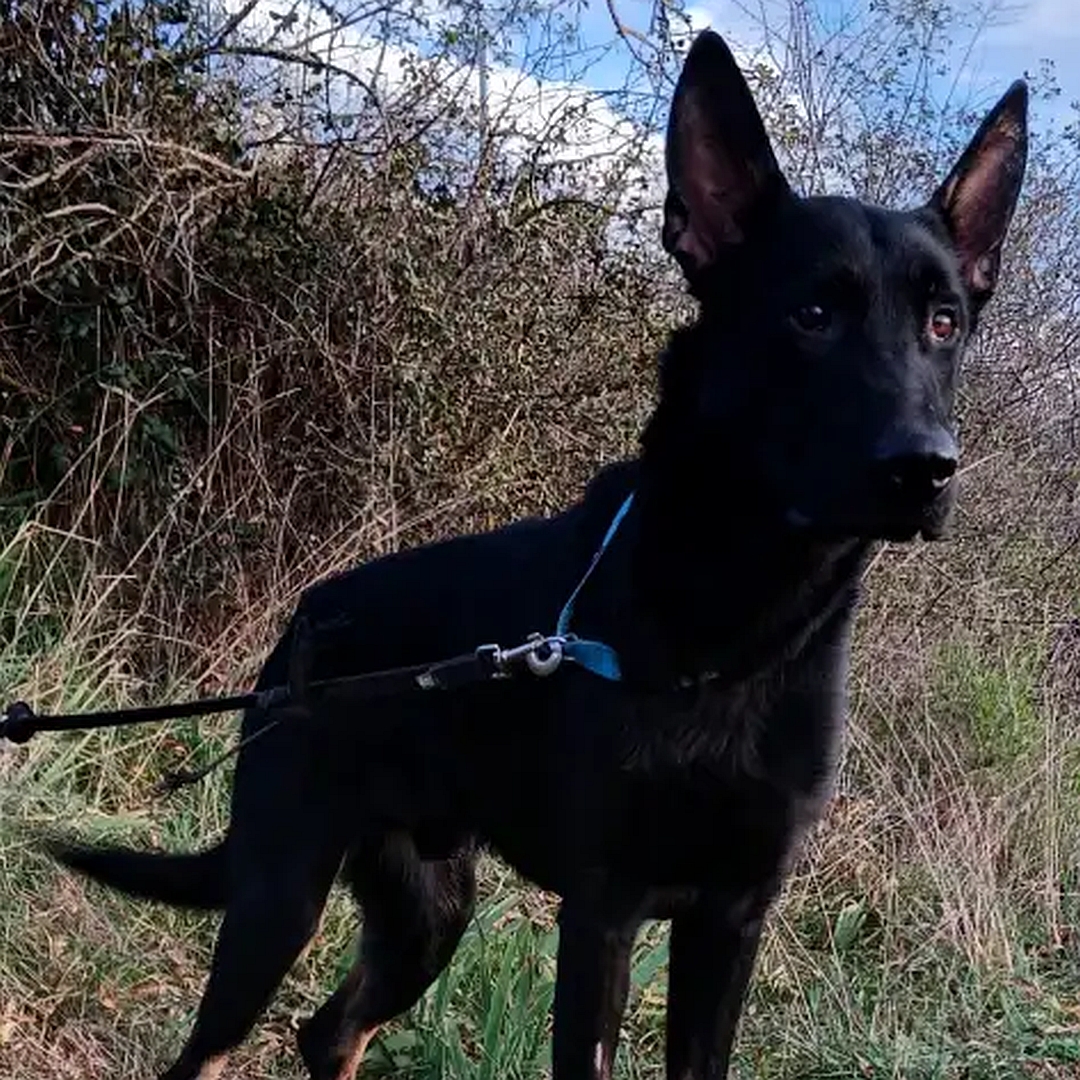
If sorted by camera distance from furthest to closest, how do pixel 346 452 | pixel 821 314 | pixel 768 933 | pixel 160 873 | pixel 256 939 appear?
pixel 346 452 → pixel 768 933 → pixel 160 873 → pixel 256 939 → pixel 821 314

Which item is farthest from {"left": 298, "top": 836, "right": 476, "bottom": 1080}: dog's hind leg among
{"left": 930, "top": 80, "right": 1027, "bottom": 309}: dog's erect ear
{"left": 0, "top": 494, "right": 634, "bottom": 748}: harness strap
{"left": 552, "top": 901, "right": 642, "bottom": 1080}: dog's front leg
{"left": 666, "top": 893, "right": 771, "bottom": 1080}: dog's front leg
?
{"left": 930, "top": 80, "right": 1027, "bottom": 309}: dog's erect ear

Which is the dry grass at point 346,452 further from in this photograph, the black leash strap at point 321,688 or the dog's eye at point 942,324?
the dog's eye at point 942,324

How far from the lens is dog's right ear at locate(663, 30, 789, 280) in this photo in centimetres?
258

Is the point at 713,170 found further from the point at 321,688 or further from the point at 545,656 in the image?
the point at 321,688

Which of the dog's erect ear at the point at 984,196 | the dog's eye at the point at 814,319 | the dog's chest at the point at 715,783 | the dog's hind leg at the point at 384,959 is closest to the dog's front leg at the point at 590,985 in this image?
the dog's chest at the point at 715,783

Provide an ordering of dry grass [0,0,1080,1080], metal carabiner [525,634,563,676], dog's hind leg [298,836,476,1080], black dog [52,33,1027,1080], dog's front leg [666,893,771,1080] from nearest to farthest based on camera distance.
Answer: black dog [52,33,1027,1080] → metal carabiner [525,634,563,676] → dog's front leg [666,893,771,1080] → dog's hind leg [298,836,476,1080] → dry grass [0,0,1080,1080]

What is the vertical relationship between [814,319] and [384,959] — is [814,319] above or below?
above

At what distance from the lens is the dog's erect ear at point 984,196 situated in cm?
272

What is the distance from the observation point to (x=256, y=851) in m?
2.97

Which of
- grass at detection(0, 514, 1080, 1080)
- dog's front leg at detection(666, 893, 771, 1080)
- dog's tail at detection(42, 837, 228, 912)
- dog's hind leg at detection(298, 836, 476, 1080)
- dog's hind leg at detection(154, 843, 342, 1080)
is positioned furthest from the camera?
grass at detection(0, 514, 1080, 1080)

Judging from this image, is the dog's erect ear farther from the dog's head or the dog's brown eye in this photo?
the dog's brown eye

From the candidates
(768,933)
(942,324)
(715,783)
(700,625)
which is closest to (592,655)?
(700,625)

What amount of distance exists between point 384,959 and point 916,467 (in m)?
1.73

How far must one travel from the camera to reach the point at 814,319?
2.42m
